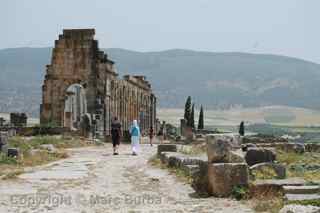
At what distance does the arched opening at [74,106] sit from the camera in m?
39.4

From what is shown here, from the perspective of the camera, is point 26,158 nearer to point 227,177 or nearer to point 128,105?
point 227,177

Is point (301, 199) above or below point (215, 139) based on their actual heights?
below

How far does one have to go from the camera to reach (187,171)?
14.6 metres

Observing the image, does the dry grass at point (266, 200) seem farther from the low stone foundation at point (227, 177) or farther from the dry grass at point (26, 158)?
the dry grass at point (26, 158)

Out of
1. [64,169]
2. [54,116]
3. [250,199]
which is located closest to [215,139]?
[250,199]

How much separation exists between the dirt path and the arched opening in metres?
23.1

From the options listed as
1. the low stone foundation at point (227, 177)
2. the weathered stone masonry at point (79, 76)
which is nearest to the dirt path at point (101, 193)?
the low stone foundation at point (227, 177)

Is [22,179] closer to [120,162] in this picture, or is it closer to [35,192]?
[35,192]

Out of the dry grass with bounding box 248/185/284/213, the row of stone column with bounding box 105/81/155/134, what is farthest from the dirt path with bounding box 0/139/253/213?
the row of stone column with bounding box 105/81/155/134

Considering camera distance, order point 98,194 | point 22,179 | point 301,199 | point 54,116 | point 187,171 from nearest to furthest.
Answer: point 301,199 → point 98,194 → point 22,179 → point 187,171 → point 54,116

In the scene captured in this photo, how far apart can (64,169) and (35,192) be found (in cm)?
485

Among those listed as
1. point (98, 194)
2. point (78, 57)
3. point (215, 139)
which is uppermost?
point (78, 57)

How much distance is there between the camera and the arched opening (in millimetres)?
39438

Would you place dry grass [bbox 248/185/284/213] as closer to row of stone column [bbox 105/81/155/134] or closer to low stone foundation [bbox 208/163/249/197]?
low stone foundation [bbox 208/163/249/197]
